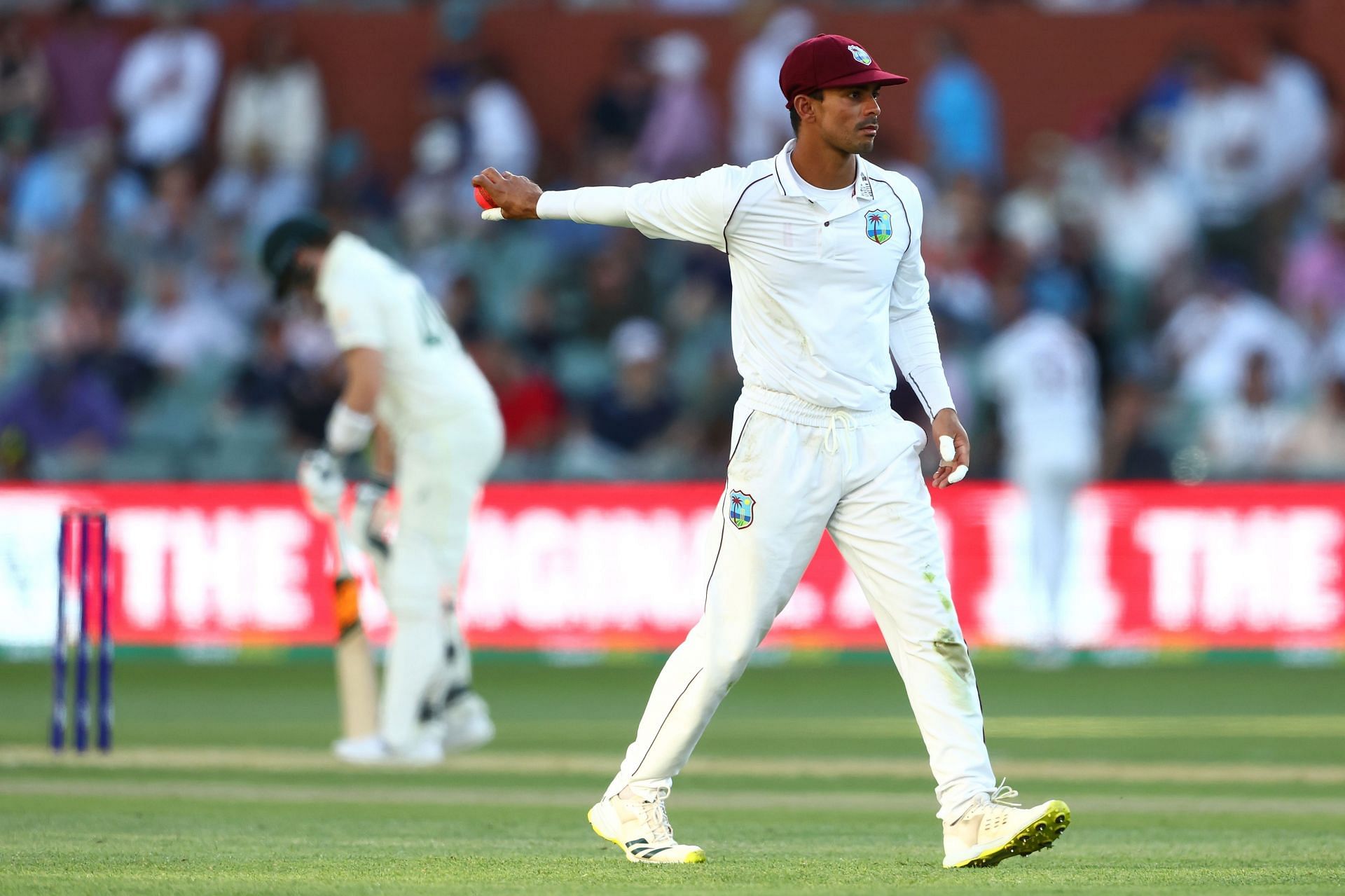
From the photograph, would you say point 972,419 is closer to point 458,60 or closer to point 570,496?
point 570,496

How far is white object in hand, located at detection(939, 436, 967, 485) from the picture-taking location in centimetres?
623

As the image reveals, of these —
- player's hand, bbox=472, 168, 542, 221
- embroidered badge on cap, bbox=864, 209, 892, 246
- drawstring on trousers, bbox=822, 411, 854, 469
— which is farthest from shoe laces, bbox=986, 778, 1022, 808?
player's hand, bbox=472, 168, 542, 221

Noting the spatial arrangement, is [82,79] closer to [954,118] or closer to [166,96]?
[166,96]

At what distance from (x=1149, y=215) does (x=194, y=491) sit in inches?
291

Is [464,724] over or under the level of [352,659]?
under

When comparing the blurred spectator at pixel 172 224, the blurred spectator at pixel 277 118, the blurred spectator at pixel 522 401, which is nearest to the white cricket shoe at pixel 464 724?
the blurred spectator at pixel 522 401

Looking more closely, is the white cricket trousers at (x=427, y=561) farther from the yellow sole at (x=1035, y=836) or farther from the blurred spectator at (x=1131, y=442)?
the blurred spectator at (x=1131, y=442)

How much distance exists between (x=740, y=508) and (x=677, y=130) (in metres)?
11.7

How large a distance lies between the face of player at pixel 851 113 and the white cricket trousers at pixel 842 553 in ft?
2.40

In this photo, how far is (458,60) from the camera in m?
18.2

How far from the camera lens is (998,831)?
5.98m

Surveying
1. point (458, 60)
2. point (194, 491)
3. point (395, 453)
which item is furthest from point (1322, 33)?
point (395, 453)

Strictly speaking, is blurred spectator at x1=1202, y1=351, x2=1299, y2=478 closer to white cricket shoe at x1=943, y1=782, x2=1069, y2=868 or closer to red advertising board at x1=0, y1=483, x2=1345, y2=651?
red advertising board at x1=0, y1=483, x2=1345, y2=651

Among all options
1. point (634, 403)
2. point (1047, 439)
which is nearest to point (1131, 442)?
point (1047, 439)
